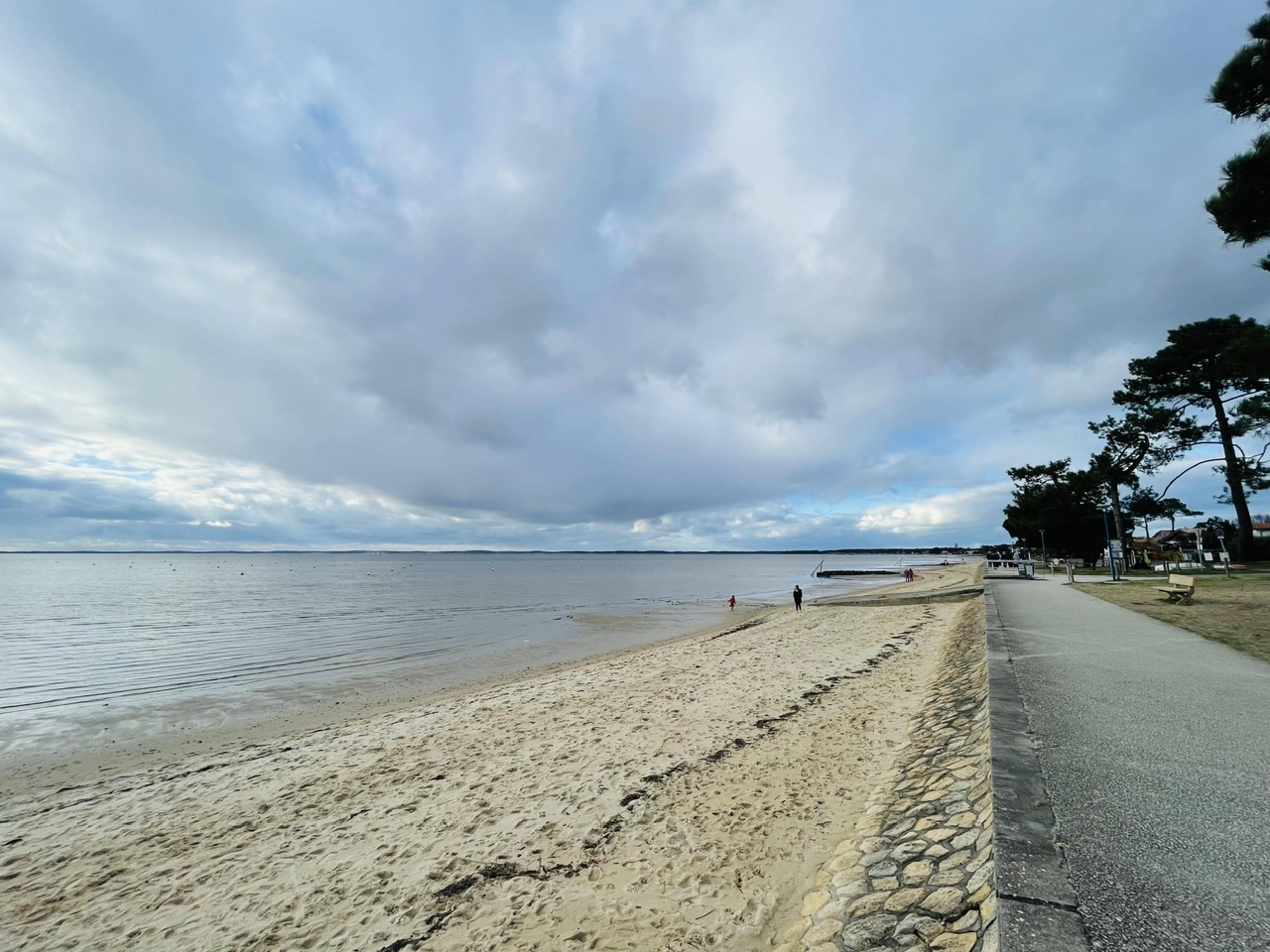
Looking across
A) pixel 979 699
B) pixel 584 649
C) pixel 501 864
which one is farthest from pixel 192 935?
pixel 584 649

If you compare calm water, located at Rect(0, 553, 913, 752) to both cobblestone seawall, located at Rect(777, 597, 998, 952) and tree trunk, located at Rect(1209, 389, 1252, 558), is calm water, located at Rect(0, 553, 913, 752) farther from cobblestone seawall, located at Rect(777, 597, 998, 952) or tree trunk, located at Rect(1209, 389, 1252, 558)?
tree trunk, located at Rect(1209, 389, 1252, 558)

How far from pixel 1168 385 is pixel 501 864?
43853 millimetres

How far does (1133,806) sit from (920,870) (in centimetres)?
139

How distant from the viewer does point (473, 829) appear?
5.80 metres

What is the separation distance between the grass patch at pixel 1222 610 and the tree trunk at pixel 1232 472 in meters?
14.8

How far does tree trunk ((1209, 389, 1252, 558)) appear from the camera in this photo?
31.5m

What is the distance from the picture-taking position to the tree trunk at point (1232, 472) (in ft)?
103

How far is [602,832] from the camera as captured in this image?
555 cm

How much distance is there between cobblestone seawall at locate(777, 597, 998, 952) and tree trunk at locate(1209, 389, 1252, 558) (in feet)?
128

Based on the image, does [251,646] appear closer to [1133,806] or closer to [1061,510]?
[1133,806]

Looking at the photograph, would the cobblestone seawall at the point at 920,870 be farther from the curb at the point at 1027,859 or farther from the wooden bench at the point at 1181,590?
the wooden bench at the point at 1181,590

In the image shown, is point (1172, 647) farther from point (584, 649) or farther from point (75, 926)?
point (584, 649)

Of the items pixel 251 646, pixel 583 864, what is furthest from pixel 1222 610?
pixel 251 646

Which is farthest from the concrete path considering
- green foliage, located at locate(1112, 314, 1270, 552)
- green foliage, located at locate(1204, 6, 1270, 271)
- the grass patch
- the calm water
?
green foliage, located at locate(1112, 314, 1270, 552)
